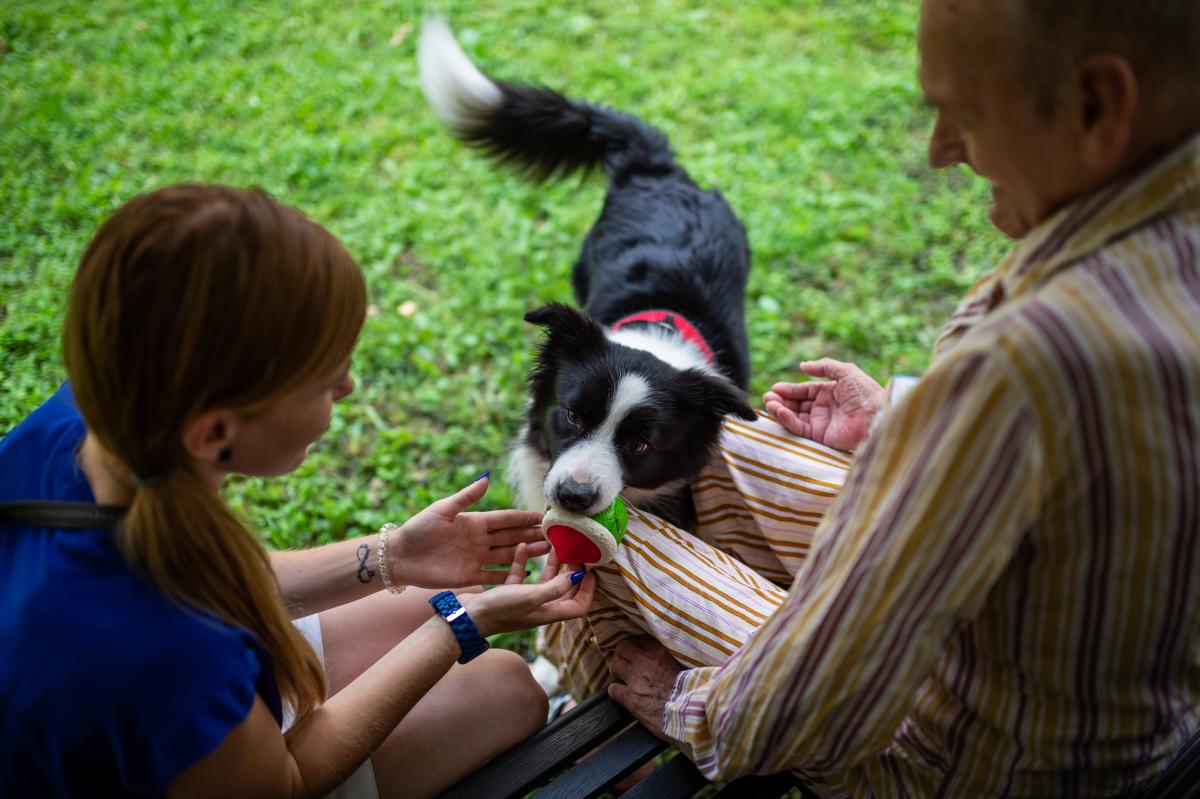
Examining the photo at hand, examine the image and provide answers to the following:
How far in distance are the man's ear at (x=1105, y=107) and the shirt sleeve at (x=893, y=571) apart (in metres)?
0.29

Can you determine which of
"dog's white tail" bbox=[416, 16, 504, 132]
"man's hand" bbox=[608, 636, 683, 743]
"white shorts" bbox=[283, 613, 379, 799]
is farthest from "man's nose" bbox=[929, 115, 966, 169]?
"dog's white tail" bbox=[416, 16, 504, 132]

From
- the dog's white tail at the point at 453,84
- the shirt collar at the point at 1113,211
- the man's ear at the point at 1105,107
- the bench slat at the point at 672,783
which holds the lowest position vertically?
the bench slat at the point at 672,783

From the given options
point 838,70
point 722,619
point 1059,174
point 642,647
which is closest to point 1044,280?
point 1059,174

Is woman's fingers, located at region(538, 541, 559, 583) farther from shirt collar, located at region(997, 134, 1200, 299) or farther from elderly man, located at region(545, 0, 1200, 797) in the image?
shirt collar, located at region(997, 134, 1200, 299)

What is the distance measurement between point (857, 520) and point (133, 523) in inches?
38.4

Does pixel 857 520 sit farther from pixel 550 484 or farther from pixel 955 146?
pixel 550 484

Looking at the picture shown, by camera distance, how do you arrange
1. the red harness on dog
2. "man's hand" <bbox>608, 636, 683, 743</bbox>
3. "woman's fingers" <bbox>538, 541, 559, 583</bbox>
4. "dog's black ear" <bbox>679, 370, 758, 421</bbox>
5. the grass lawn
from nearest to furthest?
1. "man's hand" <bbox>608, 636, 683, 743</bbox>
2. "woman's fingers" <bbox>538, 541, 559, 583</bbox>
3. "dog's black ear" <bbox>679, 370, 758, 421</bbox>
4. the red harness on dog
5. the grass lawn

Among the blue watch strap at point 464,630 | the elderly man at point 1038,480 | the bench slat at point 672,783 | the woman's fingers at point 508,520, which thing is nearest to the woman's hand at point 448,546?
the woman's fingers at point 508,520

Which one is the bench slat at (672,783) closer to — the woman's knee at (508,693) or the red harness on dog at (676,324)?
the woman's knee at (508,693)

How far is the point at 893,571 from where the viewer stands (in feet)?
3.23

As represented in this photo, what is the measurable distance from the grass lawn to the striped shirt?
6.33 feet

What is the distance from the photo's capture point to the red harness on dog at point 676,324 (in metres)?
2.61

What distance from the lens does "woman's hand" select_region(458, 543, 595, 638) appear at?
5.17 feet

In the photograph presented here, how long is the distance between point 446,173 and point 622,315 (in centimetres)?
177
